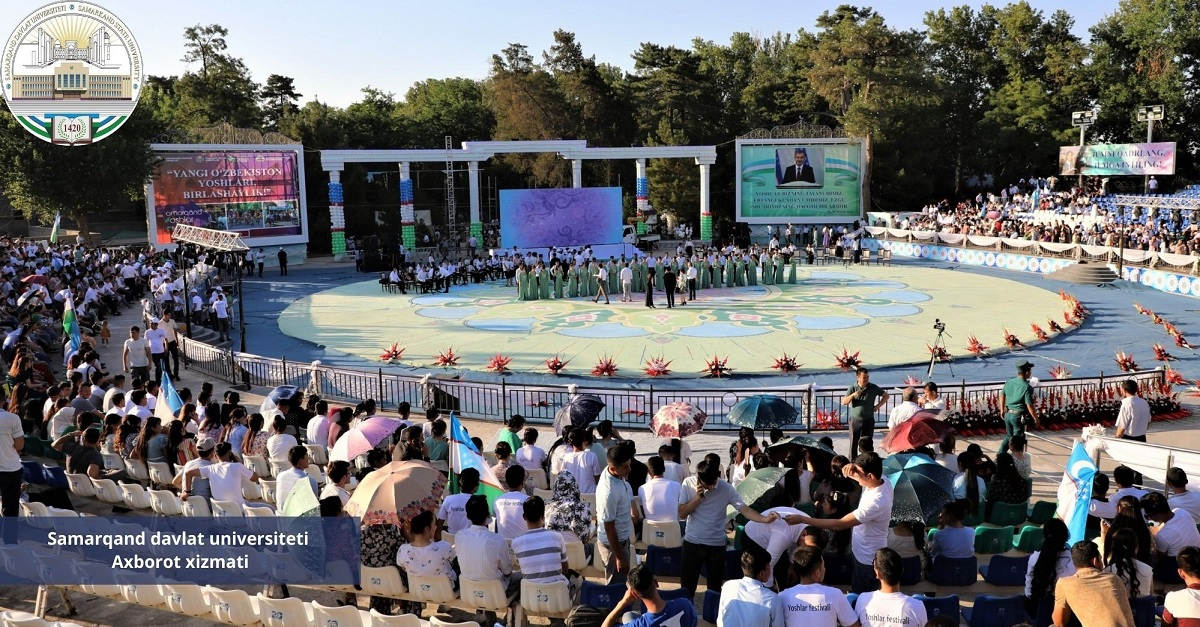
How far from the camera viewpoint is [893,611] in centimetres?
552

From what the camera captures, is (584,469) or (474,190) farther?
(474,190)

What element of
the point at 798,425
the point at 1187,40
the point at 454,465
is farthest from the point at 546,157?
the point at 454,465

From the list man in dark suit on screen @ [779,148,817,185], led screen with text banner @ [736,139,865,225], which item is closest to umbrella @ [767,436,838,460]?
led screen with text banner @ [736,139,865,225]

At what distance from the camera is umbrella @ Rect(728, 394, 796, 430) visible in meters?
11.1

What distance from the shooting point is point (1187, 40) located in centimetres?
5312

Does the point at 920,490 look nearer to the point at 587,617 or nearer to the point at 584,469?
the point at 587,617

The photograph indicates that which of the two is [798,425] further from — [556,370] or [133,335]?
[133,335]

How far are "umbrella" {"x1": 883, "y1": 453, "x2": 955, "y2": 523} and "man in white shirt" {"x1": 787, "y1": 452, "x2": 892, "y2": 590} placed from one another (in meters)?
0.43

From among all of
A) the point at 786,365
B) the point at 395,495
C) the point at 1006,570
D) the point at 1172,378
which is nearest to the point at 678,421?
the point at 1006,570

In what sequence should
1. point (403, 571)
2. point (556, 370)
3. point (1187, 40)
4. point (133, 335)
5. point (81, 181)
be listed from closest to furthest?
point (403, 571)
point (133, 335)
point (556, 370)
point (81, 181)
point (1187, 40)

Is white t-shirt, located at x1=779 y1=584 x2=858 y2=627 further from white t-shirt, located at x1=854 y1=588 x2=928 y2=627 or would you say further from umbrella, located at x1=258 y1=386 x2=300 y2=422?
umbrella, located at x1=258 y1=386 x2=300 y2=422

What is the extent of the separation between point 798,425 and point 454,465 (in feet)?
23.9

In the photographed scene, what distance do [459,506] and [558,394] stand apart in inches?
360

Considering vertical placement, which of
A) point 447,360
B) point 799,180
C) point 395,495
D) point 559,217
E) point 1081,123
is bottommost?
point 447,360
